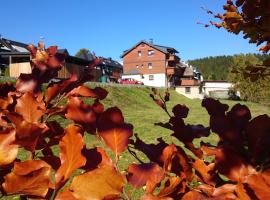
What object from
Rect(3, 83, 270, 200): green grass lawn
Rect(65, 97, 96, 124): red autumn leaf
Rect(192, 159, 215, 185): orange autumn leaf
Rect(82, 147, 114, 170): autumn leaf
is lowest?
Rect(3, 83, 270, 200): green grass lawn

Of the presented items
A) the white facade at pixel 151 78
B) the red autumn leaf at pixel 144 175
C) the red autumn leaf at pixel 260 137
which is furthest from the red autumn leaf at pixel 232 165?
the white facade at pixel 151 78

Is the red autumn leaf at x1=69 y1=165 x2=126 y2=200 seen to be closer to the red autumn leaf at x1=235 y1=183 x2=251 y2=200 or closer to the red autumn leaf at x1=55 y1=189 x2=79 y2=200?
the red autumn leaf at x1=55 y1=189 x2=79 y2=200

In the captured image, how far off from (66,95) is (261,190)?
701 mm

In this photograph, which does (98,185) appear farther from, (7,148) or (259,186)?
(259,186)

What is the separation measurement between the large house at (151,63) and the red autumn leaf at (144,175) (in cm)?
6049

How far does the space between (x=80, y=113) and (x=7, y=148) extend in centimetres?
24

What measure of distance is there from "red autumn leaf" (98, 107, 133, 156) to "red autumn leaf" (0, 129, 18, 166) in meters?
0.20

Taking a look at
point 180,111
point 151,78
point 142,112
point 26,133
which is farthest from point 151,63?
point 26,133

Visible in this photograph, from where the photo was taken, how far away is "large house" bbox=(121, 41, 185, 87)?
6231 cm

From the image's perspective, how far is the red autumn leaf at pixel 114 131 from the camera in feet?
2.60

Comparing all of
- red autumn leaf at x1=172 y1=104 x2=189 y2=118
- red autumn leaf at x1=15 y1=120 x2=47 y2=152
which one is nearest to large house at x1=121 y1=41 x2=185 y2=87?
red autumn leaf at x1=172 y1=104 x2=189 y2=118

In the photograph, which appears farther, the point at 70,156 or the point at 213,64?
the point at 213,64

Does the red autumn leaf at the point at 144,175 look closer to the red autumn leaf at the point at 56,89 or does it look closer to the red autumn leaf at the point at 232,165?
the red autumn leaf at the point at 232,165

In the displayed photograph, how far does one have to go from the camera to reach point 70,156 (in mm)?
690
